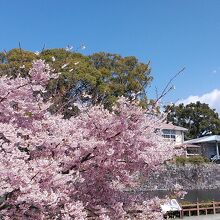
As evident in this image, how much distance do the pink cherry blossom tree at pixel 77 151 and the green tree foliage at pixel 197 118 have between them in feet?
225

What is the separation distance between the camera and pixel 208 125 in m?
76.3

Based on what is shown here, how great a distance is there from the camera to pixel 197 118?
76.5 meters

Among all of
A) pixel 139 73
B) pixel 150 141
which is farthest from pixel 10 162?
pixel 139 73

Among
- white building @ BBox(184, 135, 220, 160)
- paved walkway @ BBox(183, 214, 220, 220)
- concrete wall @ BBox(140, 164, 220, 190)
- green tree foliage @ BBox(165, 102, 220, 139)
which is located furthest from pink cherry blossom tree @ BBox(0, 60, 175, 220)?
green tree foliage @ BBox(165, 102, 220, 139)

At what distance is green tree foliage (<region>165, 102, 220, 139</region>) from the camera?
7588cm

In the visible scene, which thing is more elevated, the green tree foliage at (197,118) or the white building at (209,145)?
the green tree foliage at (197,118)

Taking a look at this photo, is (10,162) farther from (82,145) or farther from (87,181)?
(87,181)

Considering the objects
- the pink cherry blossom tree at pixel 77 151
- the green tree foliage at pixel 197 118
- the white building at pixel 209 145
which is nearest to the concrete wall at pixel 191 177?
the white building at pixel 209 145

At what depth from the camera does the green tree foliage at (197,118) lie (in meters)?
75.9

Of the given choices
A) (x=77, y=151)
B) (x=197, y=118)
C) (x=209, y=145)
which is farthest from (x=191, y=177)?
(x=77, y=151)

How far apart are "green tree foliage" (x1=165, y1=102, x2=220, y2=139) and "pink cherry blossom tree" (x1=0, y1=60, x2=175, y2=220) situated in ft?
225

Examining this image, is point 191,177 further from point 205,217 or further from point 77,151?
point 77,151

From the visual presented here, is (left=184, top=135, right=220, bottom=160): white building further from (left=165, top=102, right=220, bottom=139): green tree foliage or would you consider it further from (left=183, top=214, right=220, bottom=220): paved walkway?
(left=183, top=214, right=220, bottom=220): paved walkway

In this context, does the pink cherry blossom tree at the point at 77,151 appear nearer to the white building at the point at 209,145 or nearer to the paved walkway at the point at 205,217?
the paved walkway at the point at 205,217
